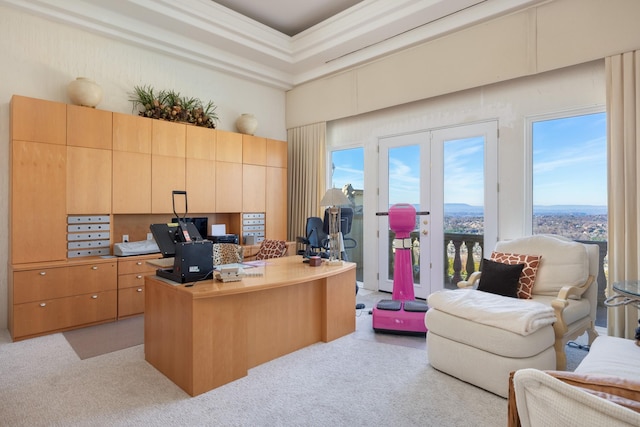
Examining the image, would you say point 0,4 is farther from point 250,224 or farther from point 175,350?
point 175,350

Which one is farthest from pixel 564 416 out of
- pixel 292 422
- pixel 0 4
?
pixel 0 4

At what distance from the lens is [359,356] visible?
294 cm

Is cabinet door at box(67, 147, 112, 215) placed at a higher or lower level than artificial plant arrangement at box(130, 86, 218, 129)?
lower

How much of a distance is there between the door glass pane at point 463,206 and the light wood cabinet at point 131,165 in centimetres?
378

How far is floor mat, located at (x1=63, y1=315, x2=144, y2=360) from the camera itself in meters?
3.10

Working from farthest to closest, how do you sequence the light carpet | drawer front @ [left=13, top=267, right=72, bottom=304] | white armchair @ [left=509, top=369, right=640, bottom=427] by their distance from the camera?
1. drawer front @ [left=13, top=267, right=72, bottom=304]
2. the light carpet
3. white armchair @ [left=509, top=369, right=640, bottom=427]

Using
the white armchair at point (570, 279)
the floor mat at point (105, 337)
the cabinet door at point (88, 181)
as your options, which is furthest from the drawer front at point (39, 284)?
the white armchair at point (570, 279)

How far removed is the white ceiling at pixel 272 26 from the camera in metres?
3.81

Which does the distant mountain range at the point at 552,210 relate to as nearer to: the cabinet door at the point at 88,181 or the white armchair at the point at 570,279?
the white armchair at the point at 570,279

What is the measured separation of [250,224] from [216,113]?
1.82 m

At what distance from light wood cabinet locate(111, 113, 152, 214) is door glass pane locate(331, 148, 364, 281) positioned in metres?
2.88

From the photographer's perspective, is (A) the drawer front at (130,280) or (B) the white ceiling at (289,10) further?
(B) the white ceiling at (289,10)

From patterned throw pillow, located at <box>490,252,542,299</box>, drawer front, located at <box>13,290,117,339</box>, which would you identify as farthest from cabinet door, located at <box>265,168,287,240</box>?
patterned throw pillow, located at <box>490,252,542,299</box>

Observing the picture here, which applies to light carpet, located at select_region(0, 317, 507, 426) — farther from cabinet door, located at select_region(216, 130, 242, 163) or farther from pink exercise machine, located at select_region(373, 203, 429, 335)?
cabinet door, located at select_region(216, 130, 242, 163)
